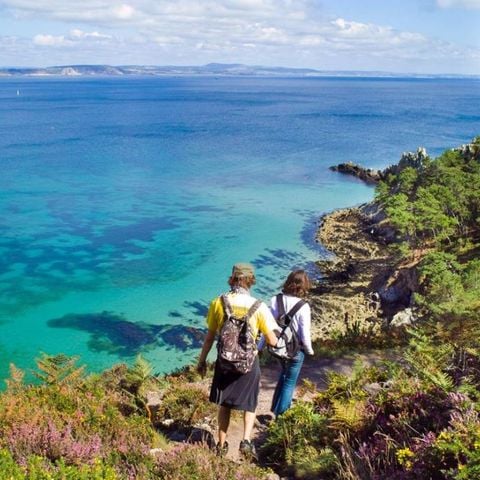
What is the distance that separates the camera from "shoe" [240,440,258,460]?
666 centimetres

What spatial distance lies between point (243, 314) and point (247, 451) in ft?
6.25

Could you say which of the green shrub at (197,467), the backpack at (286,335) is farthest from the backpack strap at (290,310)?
the green shrub at (197,467)

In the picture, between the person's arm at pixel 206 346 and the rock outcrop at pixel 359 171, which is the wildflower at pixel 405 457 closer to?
the person's arm at pixel 206 346

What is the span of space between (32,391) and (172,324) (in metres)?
17.0

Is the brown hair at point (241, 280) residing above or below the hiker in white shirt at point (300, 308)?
above

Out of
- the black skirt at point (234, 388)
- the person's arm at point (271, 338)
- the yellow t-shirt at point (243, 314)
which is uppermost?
the yellow t-shirt at point (243, 314)

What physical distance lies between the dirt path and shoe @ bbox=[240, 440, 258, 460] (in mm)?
648

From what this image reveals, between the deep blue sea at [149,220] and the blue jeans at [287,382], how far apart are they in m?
13.7

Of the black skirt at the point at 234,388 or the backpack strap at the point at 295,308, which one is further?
the backpack strap at the point at 295,308

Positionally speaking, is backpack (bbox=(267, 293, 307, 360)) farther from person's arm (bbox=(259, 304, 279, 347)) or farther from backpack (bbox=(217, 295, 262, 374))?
backpack (bbox=(217, 295, 262, 374))

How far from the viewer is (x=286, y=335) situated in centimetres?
725

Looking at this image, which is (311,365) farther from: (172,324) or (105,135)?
(105,135)

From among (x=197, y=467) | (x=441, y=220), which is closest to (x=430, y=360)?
(x=197, y=467)

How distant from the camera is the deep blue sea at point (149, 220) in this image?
2456cm
